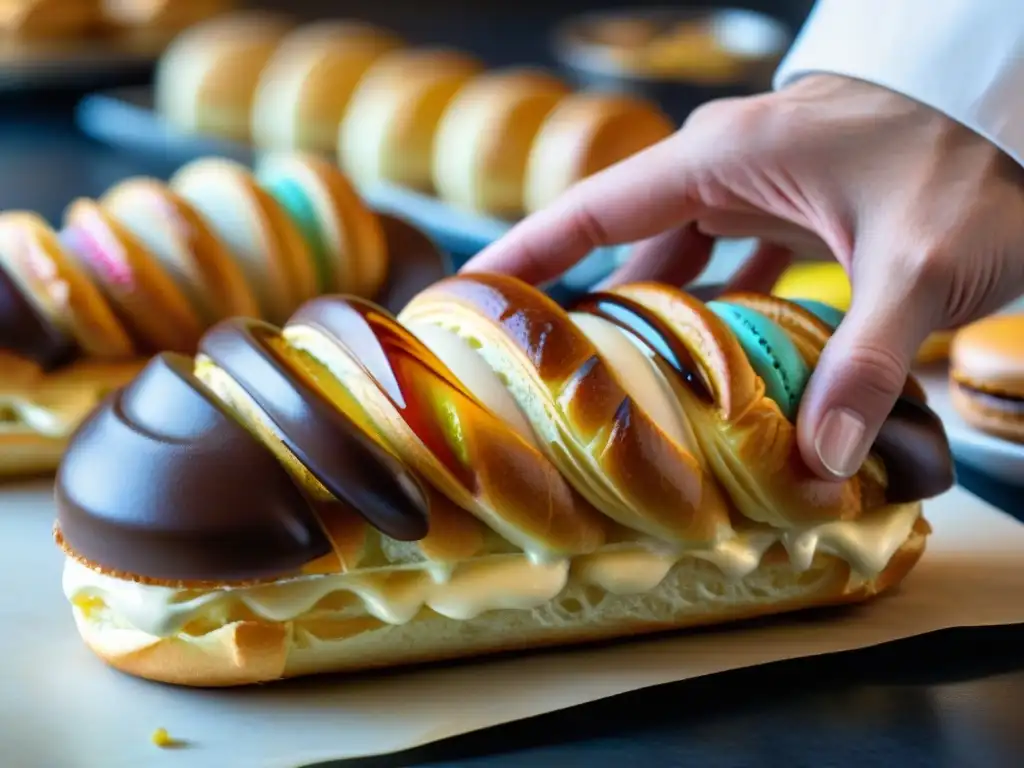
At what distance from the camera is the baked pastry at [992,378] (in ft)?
5.24

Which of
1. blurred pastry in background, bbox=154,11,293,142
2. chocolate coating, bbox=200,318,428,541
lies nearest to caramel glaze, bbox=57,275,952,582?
chocolate coating, bbox=200,318,428,541

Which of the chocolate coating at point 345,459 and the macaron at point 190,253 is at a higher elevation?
the chocolate coating at point 345,459

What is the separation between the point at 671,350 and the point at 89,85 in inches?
102

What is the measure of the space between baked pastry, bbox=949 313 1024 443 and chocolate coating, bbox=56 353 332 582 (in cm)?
90

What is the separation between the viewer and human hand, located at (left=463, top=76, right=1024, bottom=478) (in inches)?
47.3

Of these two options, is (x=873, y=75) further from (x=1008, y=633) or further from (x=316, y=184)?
(x=316, y=184)

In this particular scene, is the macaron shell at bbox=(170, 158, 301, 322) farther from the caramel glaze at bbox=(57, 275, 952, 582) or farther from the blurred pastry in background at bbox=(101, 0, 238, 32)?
the blurred pastry in background at bbox=(101, 0, 238, 32)

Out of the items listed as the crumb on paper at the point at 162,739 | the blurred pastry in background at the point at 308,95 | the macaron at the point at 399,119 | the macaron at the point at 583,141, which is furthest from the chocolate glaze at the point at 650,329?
the blurred pastry in background at the point at 308,95

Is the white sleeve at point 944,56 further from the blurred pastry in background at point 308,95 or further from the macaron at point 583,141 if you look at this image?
the blurred pastry in background at point 308,95

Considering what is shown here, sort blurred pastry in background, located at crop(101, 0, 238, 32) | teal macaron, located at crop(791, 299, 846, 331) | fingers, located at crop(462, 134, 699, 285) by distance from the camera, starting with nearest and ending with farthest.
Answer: teal macaron, located at crop(791, 299, 846, 331) → fingers, located at crop(462, 134, 699, 285) → blurred pastry in background, located at crop(101, 0, 238, 32)

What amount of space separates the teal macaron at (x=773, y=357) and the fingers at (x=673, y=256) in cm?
35

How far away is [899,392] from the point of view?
3.97 ft

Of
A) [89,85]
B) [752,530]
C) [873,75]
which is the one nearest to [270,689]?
[752,530]

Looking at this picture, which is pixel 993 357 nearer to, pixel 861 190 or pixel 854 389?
pixel 861 190
